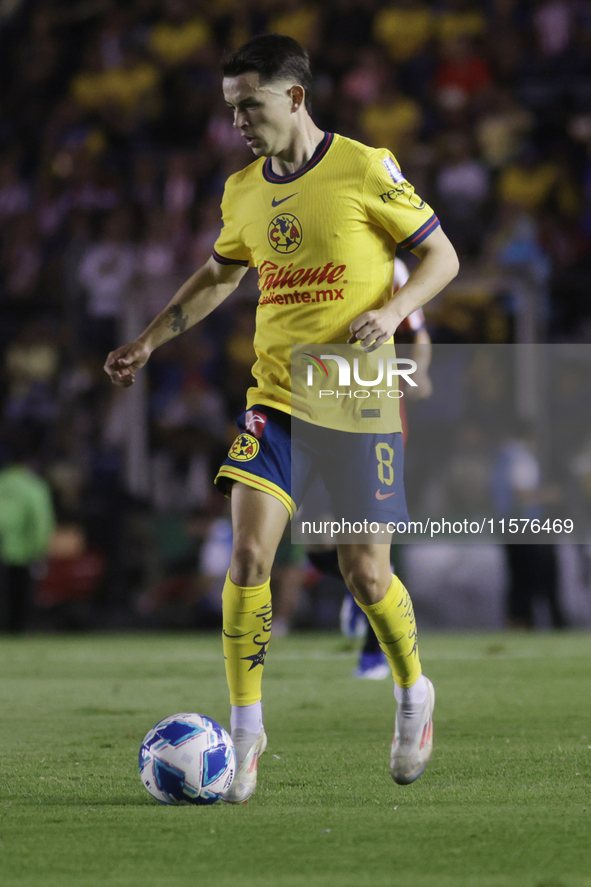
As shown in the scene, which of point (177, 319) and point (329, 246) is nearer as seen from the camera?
point (329, 246)

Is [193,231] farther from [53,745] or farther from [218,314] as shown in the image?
[53,745]

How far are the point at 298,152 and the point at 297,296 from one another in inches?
19.3

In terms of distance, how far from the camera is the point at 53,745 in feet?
16.5

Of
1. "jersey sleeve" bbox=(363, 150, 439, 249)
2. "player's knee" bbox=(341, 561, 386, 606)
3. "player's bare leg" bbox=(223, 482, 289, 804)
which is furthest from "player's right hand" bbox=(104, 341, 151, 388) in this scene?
"player's knee" bbox=(341, 561, 386, 606)

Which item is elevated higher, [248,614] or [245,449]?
[245,449]

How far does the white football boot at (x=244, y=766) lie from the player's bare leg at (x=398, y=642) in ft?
1.45

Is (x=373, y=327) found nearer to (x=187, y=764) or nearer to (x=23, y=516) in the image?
(x=187, y=764)

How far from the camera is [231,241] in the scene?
14.4 ft

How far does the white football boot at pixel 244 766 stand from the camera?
12.4 feet

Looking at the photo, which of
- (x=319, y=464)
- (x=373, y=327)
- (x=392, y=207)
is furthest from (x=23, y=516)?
(x=373, y=327)

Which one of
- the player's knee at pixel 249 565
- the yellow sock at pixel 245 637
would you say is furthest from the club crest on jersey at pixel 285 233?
the yellow sock at pixel 245 637

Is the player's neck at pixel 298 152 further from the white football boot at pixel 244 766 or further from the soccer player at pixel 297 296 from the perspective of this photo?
the white football boot at pixel 244 766

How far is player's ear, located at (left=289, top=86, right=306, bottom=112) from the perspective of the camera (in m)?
4.07

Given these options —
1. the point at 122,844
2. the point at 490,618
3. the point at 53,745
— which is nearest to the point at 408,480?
the point at 490,618
